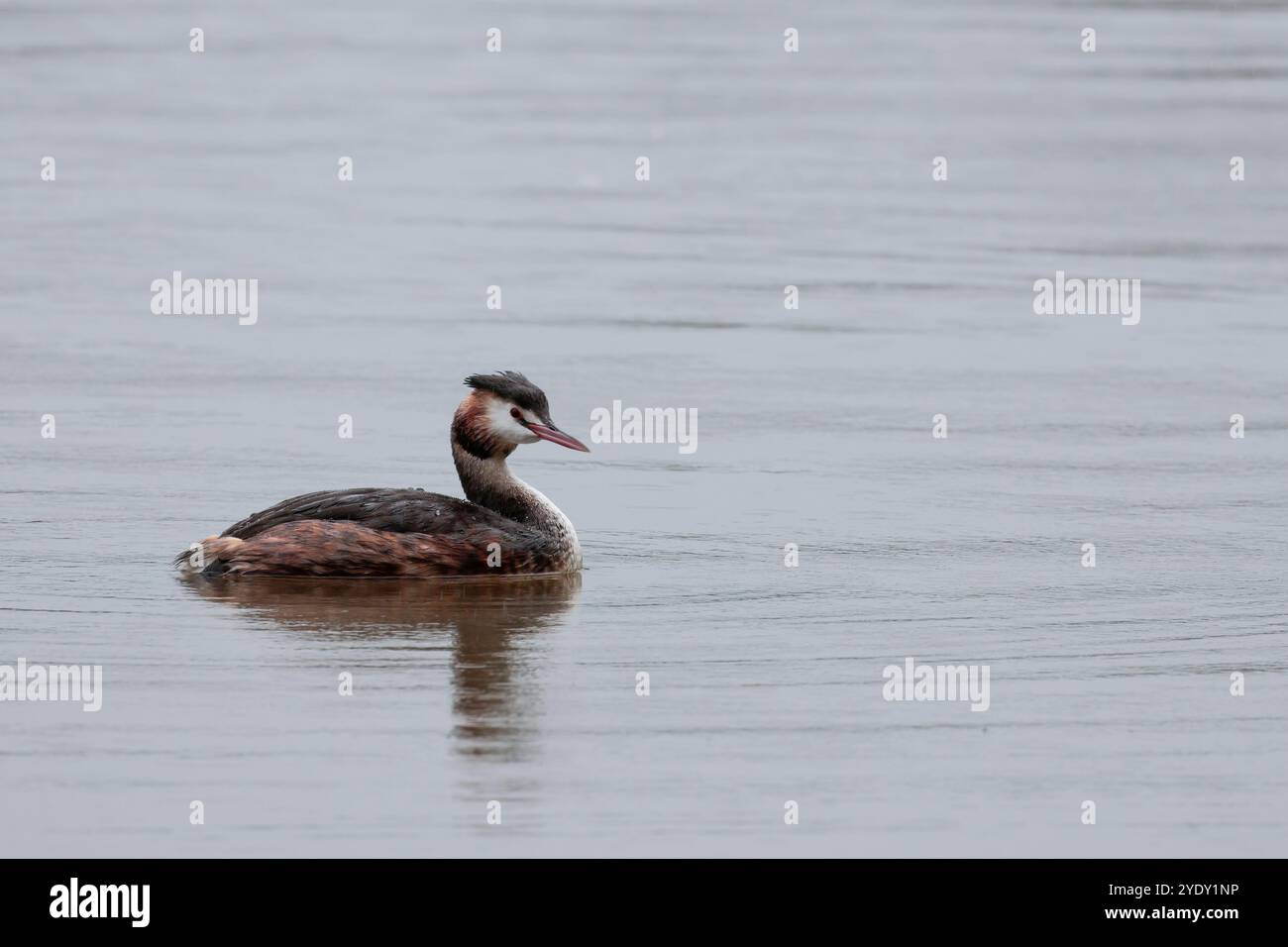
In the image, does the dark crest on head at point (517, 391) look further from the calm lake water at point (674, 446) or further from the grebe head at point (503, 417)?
the calm lake water at point (674, 446)

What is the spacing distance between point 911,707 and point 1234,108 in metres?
17.9

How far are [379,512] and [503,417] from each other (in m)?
0.84

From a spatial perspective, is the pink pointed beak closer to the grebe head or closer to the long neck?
the grebe head

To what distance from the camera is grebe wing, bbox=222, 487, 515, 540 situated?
41.5ft

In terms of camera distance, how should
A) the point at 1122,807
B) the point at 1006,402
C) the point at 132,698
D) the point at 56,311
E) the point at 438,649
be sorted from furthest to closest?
the point at 56,311 < the point at 1006,402 < the point at 438,649 < the point at 132,698 < the point at 1122,807

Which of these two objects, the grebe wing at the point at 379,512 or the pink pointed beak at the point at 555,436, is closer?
the grebe wing at the point at 379,512

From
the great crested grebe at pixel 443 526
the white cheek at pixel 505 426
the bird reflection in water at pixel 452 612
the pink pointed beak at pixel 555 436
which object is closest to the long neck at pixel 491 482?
the great crested grebe at pixel 443 526


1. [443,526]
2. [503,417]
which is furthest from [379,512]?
[503,417]

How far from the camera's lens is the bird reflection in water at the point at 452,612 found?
1085 centimetres

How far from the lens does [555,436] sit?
1284 centimetres
